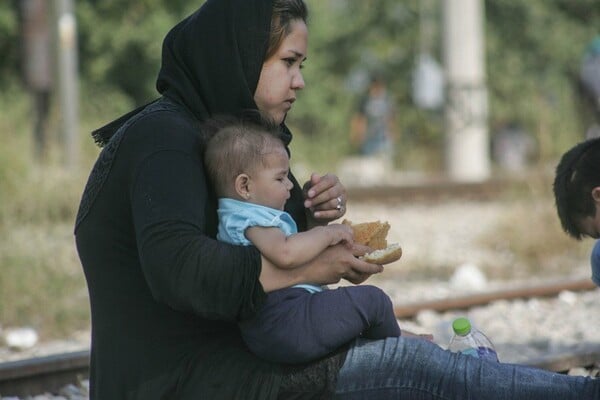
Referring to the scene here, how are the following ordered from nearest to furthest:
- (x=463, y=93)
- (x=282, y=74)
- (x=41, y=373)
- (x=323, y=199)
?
1. (x=282, y=74)
2. (x=323, y=199)
3. (x=41, y=373)
4. (x=463, y=93)

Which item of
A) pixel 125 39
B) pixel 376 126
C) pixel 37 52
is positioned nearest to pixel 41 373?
pixel 37 52

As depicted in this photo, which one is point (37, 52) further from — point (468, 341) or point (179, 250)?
point (179, 250)

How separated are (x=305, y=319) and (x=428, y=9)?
21781 millimetres

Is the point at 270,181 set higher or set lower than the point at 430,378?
higher

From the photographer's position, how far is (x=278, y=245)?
10.3ft

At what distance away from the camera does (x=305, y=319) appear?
3123mm

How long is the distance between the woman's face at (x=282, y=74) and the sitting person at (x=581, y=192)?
130 cm

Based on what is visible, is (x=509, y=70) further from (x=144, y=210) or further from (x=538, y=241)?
(x=144, y=210)

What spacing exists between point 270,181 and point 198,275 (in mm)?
401

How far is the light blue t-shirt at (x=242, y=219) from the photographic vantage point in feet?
10.5

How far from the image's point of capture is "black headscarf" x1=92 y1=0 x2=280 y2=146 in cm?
337

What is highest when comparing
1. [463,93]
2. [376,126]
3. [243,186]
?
[243,186]

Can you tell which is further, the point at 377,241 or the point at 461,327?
the point at 461,327

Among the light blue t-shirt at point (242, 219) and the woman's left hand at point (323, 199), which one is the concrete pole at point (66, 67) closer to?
the woman's left hand at point (323, 199)
